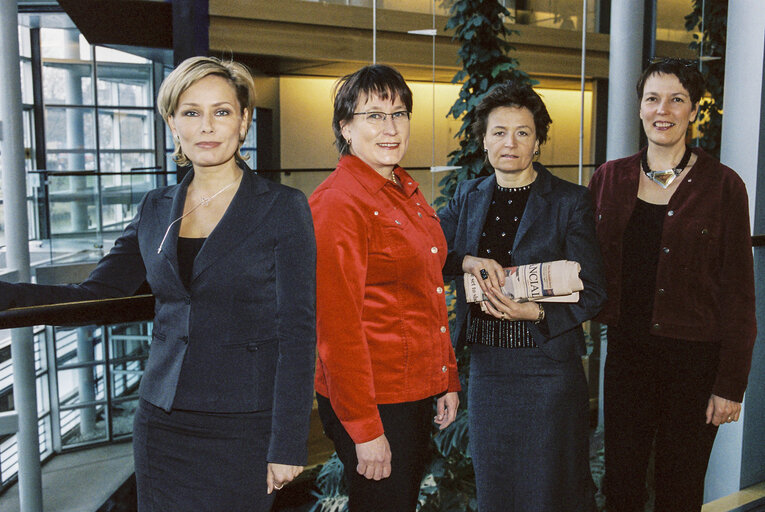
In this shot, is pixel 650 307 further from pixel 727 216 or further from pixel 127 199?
pixel 127 199

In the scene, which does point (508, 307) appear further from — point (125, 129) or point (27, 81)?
point (27, 81)

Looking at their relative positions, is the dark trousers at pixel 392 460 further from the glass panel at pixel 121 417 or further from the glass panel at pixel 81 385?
the glass panel at pixel 121 417

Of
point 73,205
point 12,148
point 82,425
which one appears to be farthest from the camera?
point 82,425

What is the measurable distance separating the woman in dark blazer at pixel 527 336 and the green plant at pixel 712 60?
3.40 meters

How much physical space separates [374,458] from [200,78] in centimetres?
101

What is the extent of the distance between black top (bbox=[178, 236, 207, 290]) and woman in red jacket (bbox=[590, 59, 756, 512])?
1.34 m

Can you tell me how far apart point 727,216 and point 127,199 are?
12.3 meters

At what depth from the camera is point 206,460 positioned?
1.69 metres

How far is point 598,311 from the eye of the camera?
232 cm

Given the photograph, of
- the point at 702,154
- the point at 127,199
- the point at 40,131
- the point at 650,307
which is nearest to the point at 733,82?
the point at 702,154

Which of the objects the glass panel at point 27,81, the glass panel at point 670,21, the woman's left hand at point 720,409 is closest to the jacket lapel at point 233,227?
the woman's left hand at point 720,409

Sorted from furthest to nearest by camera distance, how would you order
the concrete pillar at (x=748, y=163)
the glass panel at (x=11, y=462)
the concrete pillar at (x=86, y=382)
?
the concrete pillar at (x=86, y=382), the concrete pillar at (x=748, y=163), the glass panel at (x=11, y=462)

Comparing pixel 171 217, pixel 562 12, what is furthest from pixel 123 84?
pixel 171 217

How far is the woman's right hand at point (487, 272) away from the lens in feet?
7.23
